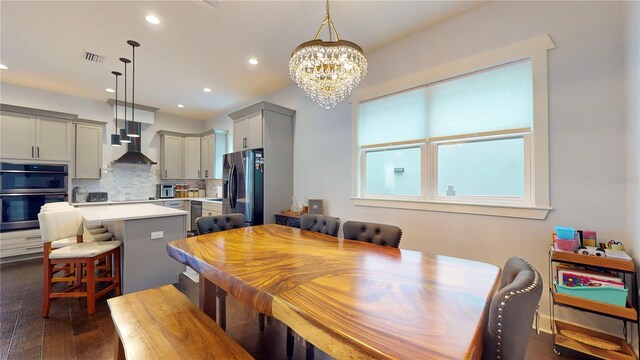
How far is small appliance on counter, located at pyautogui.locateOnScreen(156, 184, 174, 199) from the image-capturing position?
5.68 meters

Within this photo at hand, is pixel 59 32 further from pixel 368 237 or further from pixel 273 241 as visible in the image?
pixel 368 237

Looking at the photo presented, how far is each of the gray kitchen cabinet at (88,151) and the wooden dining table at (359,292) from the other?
176 inches

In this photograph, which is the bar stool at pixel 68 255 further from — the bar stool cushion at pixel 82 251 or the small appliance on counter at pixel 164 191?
the small appliance on counter at pixel 164 191

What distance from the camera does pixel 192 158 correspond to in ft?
19.9

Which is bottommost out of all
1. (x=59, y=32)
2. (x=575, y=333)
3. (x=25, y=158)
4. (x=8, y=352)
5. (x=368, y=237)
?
(x=8, y=352)

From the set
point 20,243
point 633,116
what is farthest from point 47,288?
point 633,116

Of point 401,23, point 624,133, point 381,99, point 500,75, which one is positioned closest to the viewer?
point 624,133

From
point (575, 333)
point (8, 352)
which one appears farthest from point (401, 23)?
point (8, 352)

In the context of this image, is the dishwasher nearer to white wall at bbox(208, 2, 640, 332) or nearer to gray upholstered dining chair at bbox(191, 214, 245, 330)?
gray upholstered dining chair at bbox(191, 214, 245, 330)

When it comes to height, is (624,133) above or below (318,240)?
above

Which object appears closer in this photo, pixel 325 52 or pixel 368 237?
pixel 325 52

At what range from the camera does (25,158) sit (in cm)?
396

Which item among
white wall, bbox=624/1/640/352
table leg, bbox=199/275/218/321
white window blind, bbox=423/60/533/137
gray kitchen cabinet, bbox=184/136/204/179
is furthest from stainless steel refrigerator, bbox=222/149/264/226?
white wall, bbox=624/1/640/352

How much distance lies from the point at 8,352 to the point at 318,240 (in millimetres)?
2426
